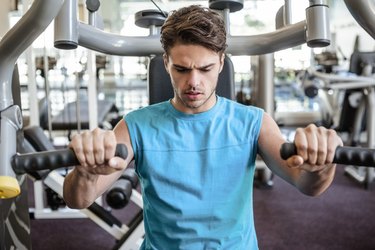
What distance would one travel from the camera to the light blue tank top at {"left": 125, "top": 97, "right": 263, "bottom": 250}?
1141 millimetres

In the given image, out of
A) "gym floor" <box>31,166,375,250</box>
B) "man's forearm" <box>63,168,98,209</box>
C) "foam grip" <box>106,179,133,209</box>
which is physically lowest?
"gym floor" <box>31,166,375,250</box>

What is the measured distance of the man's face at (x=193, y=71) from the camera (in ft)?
3.53

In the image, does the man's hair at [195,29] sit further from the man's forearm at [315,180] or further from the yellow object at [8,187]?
the yellow object at [8,187]

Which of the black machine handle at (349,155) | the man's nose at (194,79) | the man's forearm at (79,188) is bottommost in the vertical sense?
the man's forearm at (79,188)

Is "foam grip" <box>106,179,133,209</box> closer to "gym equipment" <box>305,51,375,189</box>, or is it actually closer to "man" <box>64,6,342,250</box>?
"man" <box>64,6,342,250</box>

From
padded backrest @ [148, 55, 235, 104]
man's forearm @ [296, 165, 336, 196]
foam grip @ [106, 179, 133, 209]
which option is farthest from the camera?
foam grip @ [106, 179, 133, 209]

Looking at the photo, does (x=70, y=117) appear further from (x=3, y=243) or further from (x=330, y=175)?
(x=330, y=175)

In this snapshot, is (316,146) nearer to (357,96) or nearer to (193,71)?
(193,71)

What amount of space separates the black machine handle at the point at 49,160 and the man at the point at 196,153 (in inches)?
8.3

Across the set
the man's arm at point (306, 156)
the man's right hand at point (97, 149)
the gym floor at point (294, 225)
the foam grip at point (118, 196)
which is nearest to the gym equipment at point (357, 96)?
the gym floor at point (294, 225)

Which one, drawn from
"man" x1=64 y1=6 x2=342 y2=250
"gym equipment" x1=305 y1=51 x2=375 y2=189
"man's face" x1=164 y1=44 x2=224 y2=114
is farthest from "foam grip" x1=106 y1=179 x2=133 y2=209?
"gym equipment" x1=305 y1=51 x2=375 y2=189

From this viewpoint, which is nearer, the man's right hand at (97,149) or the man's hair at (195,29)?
the man's right hand at (97,149)

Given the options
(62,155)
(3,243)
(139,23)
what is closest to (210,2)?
(139,23)

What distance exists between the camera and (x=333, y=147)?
79 cm
